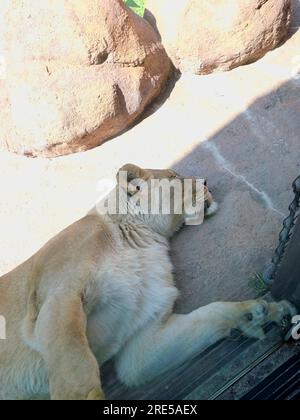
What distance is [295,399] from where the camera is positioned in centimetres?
350

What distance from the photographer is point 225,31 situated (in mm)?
6059

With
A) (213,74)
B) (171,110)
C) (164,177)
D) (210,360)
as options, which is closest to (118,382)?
(210,360)

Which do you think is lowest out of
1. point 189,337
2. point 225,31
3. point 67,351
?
point 189,337

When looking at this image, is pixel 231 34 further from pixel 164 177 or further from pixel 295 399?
pixel 295 399

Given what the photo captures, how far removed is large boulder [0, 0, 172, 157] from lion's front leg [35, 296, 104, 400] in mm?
2527

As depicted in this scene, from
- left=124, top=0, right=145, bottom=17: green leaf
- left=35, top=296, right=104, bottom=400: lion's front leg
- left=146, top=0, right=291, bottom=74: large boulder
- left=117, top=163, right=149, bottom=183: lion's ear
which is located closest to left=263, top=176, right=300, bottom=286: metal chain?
left=117, top=163, right=149, bottom=183: lion's ear

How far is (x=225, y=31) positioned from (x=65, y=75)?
61.4 inches

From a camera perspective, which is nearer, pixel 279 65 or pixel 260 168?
pixel 260 168

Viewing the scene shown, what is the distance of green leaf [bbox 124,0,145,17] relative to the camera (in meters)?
6.85

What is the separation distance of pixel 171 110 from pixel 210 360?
2861 millimetres

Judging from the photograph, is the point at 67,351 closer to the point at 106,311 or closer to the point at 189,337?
the point at 106,311

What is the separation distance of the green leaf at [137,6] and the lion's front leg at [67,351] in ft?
13.6

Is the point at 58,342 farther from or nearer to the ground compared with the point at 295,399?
farther from the ground

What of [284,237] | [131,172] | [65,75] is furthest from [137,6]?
[284,237]
